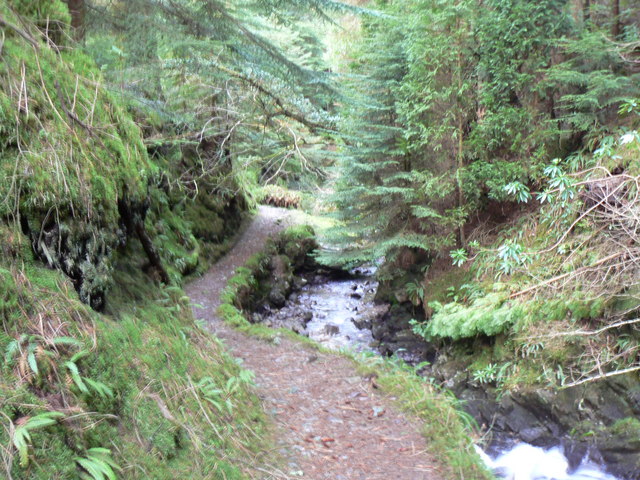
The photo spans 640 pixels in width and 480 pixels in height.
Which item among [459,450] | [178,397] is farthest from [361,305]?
[178,397]

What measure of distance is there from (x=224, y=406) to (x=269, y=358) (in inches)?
113

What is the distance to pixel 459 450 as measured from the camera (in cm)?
416

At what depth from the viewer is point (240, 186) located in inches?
582

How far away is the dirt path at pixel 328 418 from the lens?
12.6 ft

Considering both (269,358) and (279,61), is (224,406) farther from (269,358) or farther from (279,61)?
(279,61)

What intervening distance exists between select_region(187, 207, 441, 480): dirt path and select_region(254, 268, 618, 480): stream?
1244mm

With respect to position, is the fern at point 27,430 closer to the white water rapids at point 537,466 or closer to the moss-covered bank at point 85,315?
the moss-covered bank at point 85,315

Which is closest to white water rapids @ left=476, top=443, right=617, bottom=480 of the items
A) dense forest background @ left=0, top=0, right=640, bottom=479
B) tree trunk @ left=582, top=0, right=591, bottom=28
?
dense forest background @ left=0, top=0, right=640, bottom=479

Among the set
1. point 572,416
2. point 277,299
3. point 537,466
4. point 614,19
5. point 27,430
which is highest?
point 614,19

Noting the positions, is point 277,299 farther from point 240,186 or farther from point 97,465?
point 97,465

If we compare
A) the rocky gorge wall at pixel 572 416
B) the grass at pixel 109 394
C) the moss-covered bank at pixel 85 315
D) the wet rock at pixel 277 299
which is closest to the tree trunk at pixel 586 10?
the rocky gorge wall at pixel 572 416

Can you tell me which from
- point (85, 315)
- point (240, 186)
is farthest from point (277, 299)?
point (85, 315)

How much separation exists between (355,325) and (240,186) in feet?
22.6

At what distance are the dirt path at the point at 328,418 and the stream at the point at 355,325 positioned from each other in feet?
4.08
